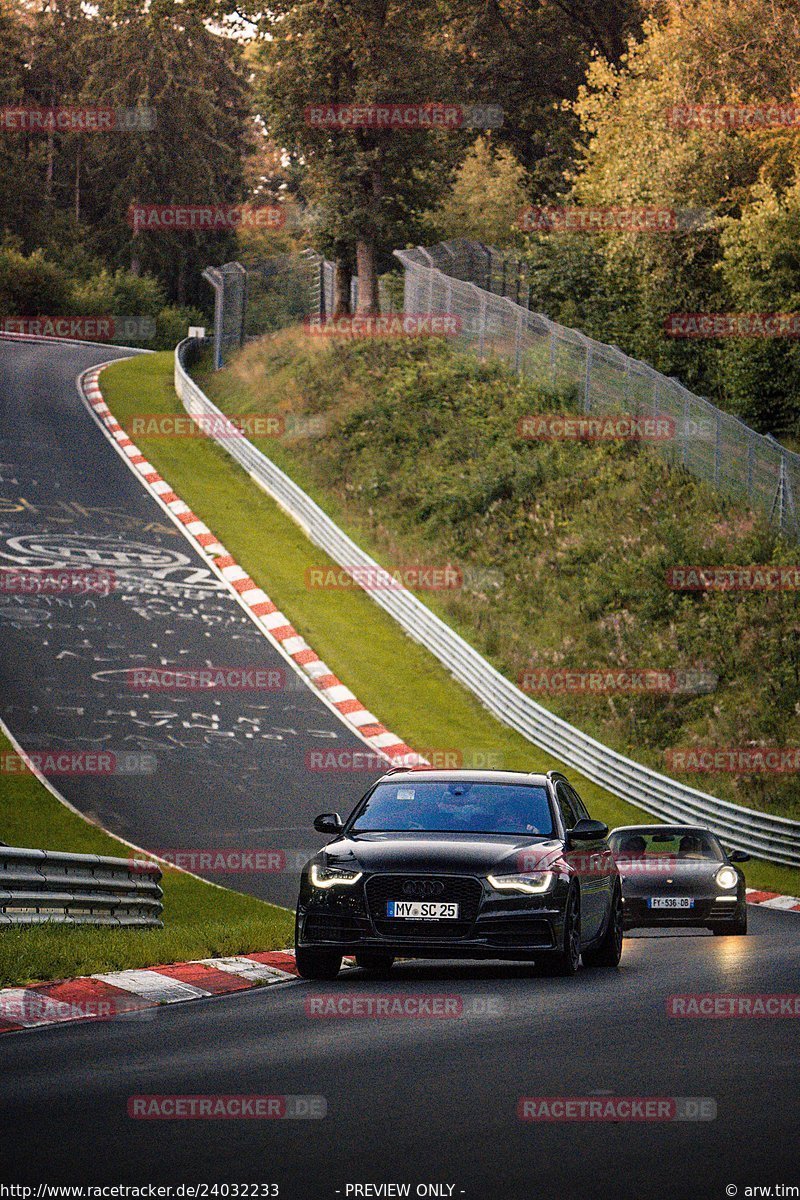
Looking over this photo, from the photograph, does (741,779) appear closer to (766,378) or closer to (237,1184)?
(766,378)

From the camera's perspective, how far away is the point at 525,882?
12000 millimetres

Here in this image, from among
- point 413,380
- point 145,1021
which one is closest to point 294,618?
point 413,380

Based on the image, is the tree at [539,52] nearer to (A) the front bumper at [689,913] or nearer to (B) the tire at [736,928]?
(A) the front bumper at [689,913]

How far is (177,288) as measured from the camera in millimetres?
102812

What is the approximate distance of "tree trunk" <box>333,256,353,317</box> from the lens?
177 feet

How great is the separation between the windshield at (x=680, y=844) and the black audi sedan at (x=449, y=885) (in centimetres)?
540

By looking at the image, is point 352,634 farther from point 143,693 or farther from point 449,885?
point 449,885

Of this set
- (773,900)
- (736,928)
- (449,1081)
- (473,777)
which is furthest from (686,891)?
(449,1081)

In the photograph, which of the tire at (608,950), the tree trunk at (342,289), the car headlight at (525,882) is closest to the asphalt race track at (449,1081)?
the tire at (608,950)

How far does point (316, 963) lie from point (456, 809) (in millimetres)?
1653

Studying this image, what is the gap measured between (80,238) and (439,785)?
89012 mm

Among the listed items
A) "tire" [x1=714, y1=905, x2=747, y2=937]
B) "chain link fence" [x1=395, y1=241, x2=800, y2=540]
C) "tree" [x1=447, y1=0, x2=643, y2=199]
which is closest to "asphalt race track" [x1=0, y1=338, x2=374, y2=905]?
"tire" [x1=714, y1=905, x2=747, y2=937]

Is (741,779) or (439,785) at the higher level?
(439,785)

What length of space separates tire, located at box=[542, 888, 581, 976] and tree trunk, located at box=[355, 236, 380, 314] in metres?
40.6
